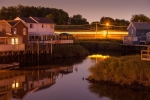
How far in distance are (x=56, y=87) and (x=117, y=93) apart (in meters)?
8.08

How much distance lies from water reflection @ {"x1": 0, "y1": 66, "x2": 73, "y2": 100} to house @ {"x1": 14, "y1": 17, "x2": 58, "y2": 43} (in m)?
21.5

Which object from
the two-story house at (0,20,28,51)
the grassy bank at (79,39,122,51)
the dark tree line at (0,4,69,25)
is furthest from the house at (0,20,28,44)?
the dark tree line at (0,4,69,25)

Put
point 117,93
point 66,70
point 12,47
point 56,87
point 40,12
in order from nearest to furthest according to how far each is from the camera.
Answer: point 117,93 < point 56,87 < point 66,70 < point 12,47 < point 40,12

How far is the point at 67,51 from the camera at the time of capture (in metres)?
64.9

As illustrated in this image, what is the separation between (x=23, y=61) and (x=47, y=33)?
20.1 metres

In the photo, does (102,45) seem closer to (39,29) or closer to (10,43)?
(39,29)

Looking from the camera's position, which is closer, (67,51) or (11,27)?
(11,27)

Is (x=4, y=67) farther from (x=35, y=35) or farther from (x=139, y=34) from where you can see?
(x=139, y=34)

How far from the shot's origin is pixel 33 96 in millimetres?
31031

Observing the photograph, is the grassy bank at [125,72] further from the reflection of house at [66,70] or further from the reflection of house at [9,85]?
the reflection of house at [66,70]

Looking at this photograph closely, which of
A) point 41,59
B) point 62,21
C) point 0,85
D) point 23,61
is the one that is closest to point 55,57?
point 41,59

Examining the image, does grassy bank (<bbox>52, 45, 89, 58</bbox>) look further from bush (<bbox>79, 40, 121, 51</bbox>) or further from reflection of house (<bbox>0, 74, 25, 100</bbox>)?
reflection of house (<bbox>0, 74, 25, 100</bbox>)

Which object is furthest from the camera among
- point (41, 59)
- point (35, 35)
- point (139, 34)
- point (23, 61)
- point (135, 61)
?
point (139, 34)

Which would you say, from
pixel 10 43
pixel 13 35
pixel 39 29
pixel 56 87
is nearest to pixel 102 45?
pixel 39 29
